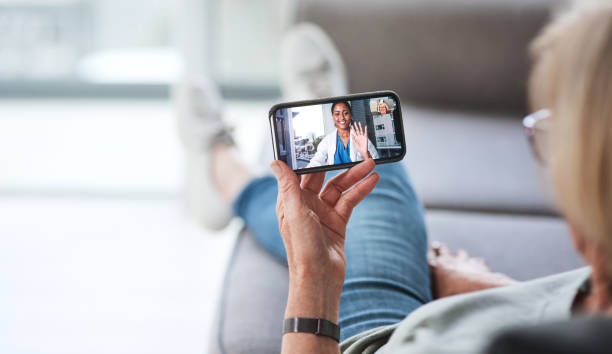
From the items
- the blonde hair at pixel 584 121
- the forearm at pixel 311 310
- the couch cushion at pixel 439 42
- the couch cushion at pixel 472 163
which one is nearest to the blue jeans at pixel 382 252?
the forearm at pixel 311 310

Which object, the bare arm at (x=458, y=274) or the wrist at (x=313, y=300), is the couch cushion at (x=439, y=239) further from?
the wrist at (x=313, y=300)

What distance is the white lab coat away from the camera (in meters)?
0.77

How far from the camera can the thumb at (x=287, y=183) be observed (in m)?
0.71

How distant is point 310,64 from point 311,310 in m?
1.03

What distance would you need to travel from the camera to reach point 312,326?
680 mm

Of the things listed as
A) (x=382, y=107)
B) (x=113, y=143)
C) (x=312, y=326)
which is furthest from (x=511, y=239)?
(x=113, y=143)

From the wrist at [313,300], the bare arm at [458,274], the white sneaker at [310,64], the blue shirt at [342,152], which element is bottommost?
the bare arm at [458,274]

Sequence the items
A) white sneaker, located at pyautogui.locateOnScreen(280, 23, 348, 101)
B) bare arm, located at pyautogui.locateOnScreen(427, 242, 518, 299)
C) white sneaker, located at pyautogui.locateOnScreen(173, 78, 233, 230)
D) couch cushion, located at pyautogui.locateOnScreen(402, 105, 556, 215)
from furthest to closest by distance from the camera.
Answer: white sneaker, located at pyautogui.locateOnScreen(280, 23, 348, 101) → white sneaker, located at pyautogui.locateOnScreen(173, 78, 233, 230) → couch cushion, located at pyautogui.locateOnScreen(402, 105, 556, 215) → bare arm, located at pyautogui.locateOnScreen(427, 242, 518, 299)

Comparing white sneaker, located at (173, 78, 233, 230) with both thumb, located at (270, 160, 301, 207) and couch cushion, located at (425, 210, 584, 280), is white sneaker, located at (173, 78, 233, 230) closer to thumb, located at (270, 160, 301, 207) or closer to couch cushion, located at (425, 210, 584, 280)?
couch cushion, located at (425, 210, 584, 280)

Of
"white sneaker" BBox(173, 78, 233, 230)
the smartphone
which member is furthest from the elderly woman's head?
"white sneaker" BBox(173, 78, 233, 230)

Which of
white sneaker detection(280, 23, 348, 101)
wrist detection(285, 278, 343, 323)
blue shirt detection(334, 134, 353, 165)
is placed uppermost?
white sneaker detection(280, 23, 348, 101)

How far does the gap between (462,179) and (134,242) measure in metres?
1.02

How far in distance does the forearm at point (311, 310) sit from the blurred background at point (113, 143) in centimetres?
92

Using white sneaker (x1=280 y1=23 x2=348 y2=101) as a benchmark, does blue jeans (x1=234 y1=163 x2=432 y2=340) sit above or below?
below
